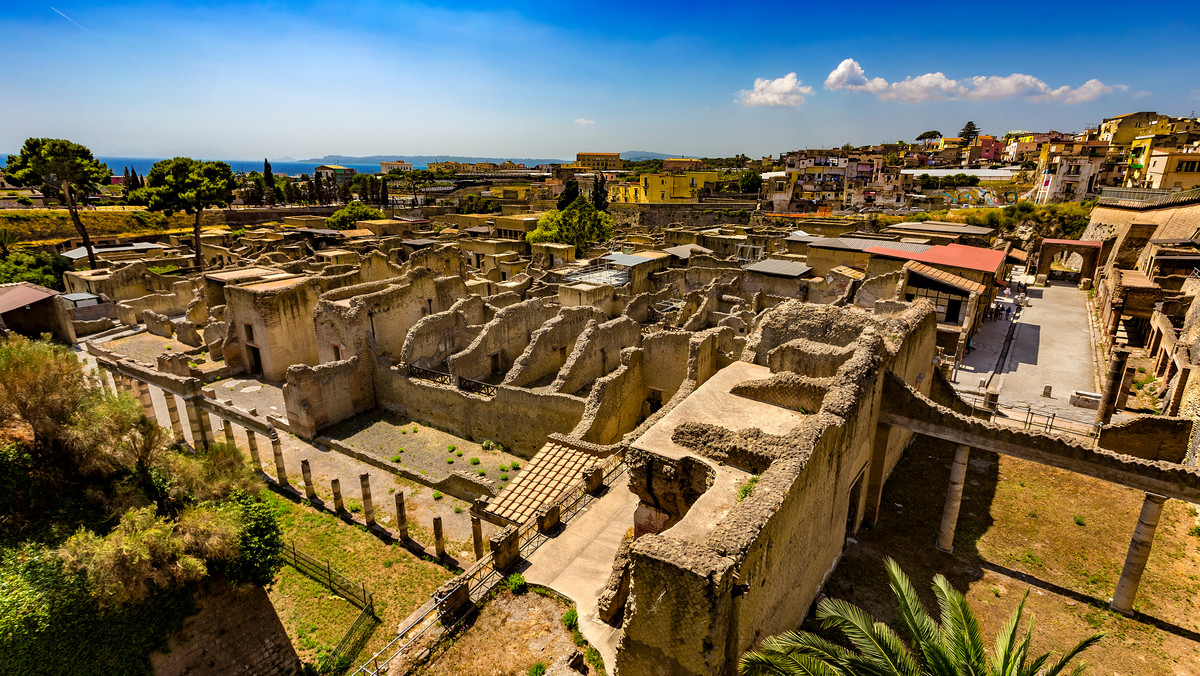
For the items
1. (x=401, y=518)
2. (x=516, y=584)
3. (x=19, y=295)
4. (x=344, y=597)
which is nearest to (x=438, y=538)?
(x=401, y=518)

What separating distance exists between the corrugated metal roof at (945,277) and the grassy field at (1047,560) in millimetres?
12260

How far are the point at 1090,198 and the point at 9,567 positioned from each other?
269ft

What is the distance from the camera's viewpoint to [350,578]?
13547 mm

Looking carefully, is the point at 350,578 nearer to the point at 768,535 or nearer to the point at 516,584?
the point at 516,584

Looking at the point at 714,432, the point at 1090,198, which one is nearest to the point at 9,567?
the point at 714,432

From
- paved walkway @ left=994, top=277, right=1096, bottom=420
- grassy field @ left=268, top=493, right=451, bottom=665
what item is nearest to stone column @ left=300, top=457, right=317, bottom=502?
grassy field @ left=268, top=493, right=451, bottom=665

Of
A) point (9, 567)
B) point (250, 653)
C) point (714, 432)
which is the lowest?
point (250, 653)

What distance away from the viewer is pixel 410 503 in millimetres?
16188

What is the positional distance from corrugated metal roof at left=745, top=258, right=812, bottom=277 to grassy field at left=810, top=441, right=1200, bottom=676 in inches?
681

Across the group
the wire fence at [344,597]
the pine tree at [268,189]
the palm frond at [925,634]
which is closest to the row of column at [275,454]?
the wire fence at [344,597]

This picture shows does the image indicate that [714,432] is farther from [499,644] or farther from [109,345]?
[109,345]

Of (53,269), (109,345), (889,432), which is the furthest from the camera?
(53,269)

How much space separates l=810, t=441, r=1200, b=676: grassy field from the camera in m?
10.5

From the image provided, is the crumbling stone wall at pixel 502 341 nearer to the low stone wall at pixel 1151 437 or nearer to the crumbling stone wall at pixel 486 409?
the crumbling stone wall at pixel 486 409
